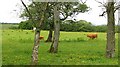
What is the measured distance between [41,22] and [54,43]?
10976mm

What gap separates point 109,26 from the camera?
21.4 meters

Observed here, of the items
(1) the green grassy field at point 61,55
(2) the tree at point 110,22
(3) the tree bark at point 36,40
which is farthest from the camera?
(2) the tree at point 110,22

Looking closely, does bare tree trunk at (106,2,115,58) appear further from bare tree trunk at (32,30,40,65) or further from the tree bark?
bare tree trunk at (32,30,40,65)

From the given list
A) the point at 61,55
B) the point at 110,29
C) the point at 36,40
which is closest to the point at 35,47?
the point at 36,40

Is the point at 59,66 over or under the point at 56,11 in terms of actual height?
under

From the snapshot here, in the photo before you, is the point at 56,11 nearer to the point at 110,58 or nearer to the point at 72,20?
the point at 110,58

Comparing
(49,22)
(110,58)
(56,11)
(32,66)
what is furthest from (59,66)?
(49,22)

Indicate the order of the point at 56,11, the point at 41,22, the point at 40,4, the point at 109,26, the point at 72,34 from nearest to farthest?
the point at 41,22 → the point at 40,4 → the point at 109,26 → the point at 56,11 → the point at 72,34

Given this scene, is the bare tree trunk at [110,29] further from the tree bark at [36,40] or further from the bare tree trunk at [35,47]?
the bare tree trunk at [35,47]

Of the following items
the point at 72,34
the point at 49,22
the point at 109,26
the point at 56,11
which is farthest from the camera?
the point at 72,34

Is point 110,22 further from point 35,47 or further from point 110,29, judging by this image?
point 35,47

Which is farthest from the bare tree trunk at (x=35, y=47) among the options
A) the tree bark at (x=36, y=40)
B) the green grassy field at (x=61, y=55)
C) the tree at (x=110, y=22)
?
the tree at (x=110, y=22)

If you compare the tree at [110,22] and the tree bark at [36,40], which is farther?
the tree at [110,22]

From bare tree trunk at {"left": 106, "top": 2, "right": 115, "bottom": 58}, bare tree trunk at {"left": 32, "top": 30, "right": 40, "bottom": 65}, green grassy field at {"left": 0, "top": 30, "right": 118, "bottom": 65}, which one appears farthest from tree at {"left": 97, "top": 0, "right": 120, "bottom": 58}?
bare tree trunk at {"left": 32, "top": 30, "right": 40, "bottom": 65}
